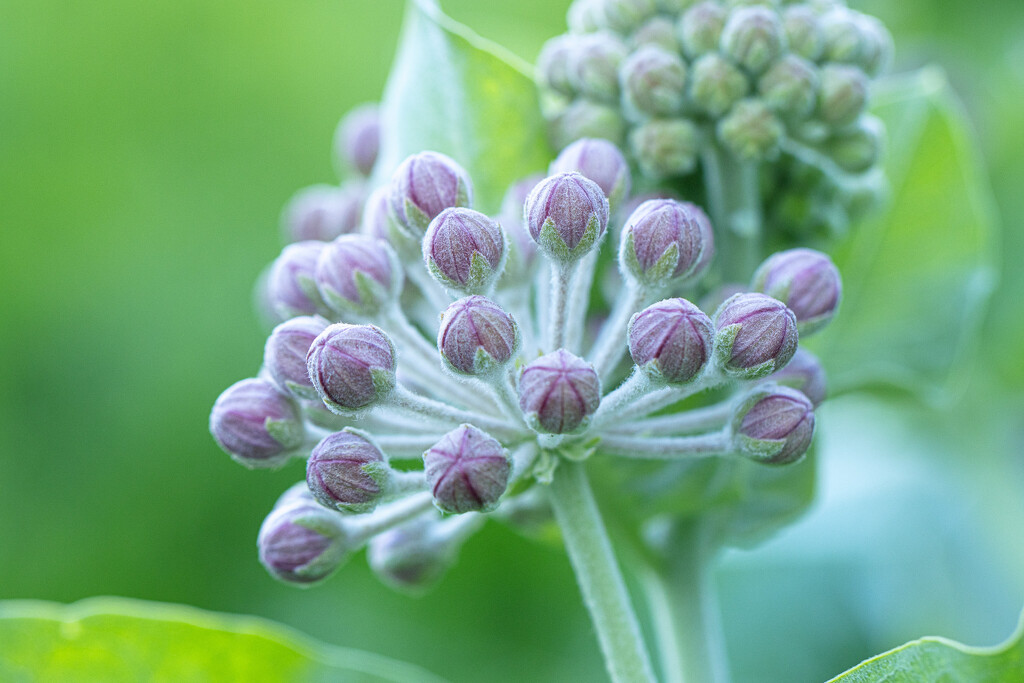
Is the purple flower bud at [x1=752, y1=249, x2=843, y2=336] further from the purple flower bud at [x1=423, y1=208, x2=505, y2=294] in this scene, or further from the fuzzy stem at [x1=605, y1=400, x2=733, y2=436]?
the purple flower bud at [x1=423, y1=208, x2=505, y2=294]

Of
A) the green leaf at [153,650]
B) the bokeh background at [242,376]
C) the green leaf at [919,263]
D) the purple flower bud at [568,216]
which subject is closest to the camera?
the purple flower bud at [568,216]

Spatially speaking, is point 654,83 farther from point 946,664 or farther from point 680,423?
point 946,664

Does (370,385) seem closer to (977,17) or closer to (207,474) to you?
(207,474)

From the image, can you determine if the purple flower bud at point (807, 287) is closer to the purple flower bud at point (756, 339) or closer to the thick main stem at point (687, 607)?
the purple flower bud at point (756, 339)

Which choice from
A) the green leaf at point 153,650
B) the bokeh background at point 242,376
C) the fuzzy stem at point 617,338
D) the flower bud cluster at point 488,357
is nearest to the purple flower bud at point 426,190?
the flower bud cluster at point 488,357

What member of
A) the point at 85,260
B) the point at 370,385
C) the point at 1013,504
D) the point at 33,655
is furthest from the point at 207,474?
the point at 1013,504

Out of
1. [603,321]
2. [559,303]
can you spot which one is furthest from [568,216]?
[603,321]
